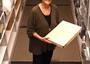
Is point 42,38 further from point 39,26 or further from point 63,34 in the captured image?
point 63,34

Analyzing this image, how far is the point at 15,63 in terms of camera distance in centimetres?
423

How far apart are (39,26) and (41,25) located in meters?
0.03

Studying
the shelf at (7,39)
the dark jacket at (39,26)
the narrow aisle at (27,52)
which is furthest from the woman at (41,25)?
the narrow aisle at (27,52)

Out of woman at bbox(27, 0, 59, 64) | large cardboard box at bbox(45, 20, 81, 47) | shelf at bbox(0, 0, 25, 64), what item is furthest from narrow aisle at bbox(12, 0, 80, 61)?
large cardboard box at bbox(45, 20, 81, 47)

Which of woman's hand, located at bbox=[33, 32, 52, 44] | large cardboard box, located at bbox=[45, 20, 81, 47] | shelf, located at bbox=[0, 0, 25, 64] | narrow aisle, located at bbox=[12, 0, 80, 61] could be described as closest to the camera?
large cardboard box, located at bbox=[45, 20, 81, 47]

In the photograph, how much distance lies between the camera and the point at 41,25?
9.89 ft

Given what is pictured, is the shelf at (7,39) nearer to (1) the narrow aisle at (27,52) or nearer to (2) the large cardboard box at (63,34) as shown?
(1) the narrow aisle at (27,52)

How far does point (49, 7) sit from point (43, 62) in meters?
0.78

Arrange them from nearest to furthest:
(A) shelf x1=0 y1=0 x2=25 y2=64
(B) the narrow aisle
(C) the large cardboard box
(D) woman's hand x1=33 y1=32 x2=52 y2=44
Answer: (C) the large cardboard box
(D) woman's hand x1=33 y1=32 x2=52 y2=44
(A) shelf x1=0 y1=0 x2=25 y2=64
(B) the narrow aisle

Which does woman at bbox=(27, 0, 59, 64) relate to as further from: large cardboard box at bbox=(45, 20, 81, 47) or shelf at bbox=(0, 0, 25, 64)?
shelf at bbox=(0, 0, 25, 64)

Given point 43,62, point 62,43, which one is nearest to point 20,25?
point 43,62

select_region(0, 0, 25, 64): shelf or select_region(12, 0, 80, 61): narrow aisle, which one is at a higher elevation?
select_region(0, 0, 25, 64): shelf

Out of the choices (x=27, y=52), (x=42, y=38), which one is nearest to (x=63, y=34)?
(x=42, y=38)

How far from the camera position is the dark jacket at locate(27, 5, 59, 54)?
297 cm
